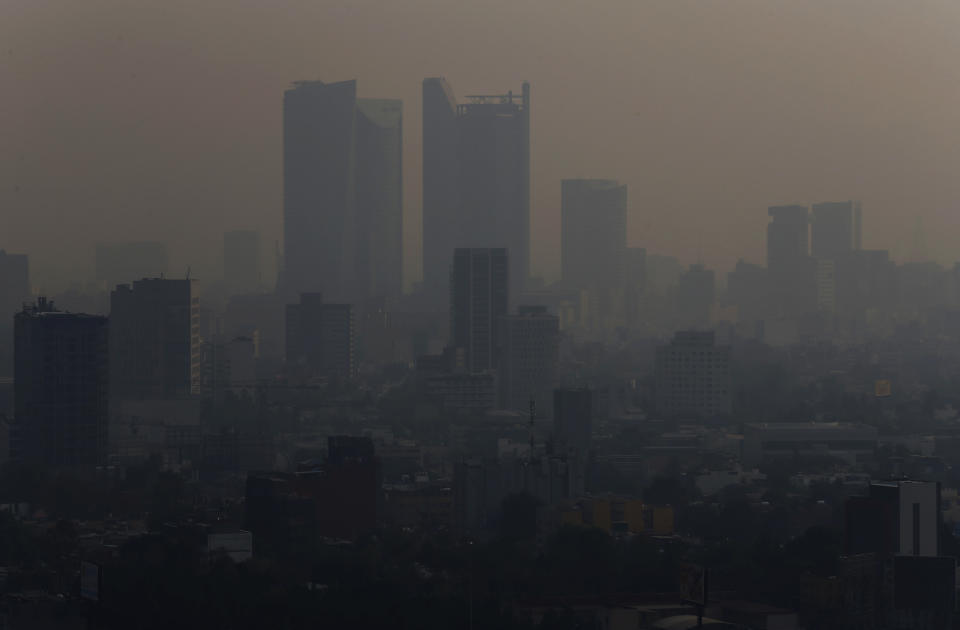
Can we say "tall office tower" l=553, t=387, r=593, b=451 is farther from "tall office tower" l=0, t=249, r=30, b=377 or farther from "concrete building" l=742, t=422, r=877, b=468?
"tall office tower" l=0, t=249, r=30, b=377

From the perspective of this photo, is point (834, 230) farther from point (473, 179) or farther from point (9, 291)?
point (9, 291)

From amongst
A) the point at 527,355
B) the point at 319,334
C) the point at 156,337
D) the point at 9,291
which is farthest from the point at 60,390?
the point at 319,334

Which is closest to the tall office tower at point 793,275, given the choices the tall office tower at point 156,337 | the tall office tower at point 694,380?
the tall office tower at point 694,380

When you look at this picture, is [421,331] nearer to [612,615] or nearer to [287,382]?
[287,382]

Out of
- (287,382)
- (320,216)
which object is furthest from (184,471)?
(320,216)

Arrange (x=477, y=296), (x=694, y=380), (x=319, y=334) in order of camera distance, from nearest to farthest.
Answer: (x=694, y=380), (x=477, y=296), (x=319, y=334)

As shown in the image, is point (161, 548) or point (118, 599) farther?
point (161, 548)

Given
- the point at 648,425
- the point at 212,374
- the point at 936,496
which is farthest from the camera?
the point at 212,374
